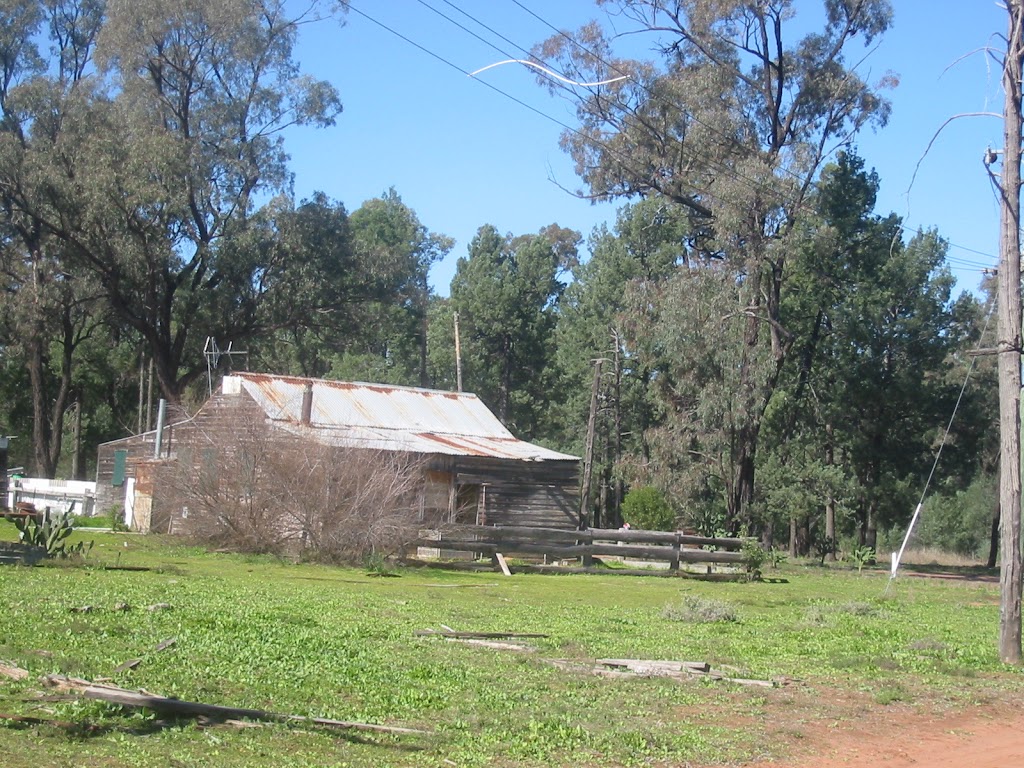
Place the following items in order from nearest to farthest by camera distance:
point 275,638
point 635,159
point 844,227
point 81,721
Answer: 1. point 81,721
2. point 275,638
3. point 635,159
4. point 844,227

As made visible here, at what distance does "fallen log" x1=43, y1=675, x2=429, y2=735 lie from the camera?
7.79 m

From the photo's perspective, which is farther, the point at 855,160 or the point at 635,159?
the point at 855,160

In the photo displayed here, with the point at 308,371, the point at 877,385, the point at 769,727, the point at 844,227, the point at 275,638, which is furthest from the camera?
the point at 308,371

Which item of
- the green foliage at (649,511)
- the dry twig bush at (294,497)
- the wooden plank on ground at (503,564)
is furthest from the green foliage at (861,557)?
the dry twig bush at (294,497)

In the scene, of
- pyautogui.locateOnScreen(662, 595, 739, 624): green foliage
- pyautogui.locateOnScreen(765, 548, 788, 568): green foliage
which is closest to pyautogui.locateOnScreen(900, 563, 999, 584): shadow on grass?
pyautogui.locateOnScreen(765, 548, 788, 568): green foliage

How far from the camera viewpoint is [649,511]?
133 feet

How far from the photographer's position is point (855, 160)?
44625 millimetres

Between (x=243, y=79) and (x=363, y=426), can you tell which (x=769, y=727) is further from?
(x=243, y=79)

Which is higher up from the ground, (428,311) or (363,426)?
(428,311)

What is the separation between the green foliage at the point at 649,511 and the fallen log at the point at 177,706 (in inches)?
1271

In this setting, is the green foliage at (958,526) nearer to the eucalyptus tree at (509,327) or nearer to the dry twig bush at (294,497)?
the eucalyptus tree at (509,327)

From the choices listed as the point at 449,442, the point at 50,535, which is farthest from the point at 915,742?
the point at 449,442

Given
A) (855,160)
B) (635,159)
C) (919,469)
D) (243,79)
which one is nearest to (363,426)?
(635,159)

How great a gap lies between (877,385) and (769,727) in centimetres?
4086
